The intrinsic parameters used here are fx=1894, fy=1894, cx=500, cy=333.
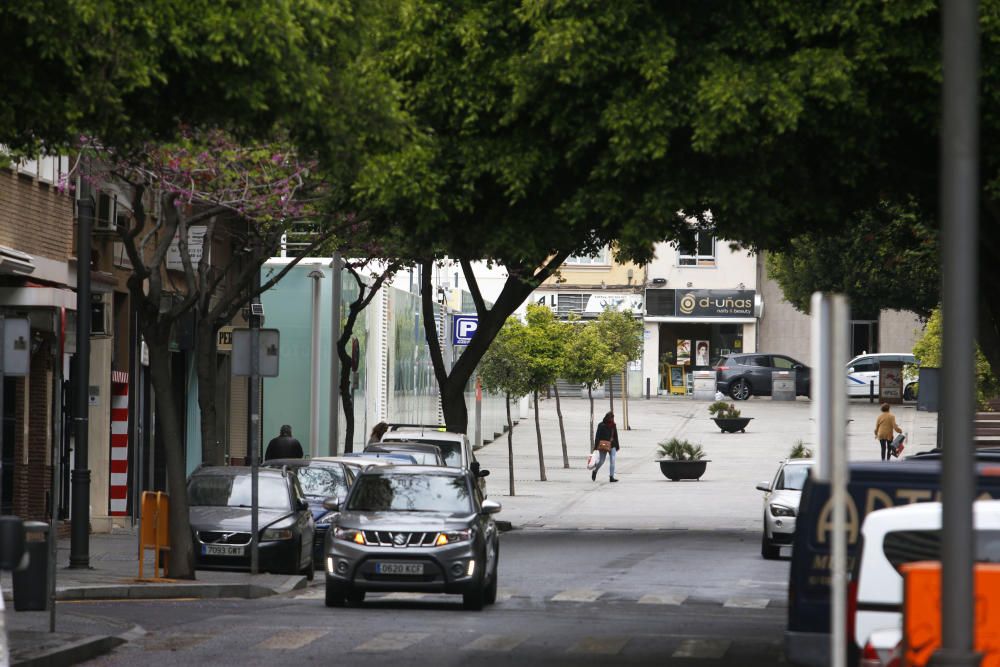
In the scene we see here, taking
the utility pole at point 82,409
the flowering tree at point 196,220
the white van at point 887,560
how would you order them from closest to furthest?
the white van at point 887,560 < the flowering tree at point 196,220 < the utility pole at point 82,409

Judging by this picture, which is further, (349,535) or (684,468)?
(684,468)

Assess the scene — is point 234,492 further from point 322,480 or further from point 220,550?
point 322,480

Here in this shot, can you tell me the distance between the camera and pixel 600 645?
1562cm

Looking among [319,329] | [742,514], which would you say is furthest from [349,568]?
[319,329]

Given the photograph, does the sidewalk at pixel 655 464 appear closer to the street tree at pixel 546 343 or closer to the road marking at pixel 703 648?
the street tree at pixel 546 343

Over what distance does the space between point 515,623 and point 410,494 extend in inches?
106

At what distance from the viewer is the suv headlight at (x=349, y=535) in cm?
1894

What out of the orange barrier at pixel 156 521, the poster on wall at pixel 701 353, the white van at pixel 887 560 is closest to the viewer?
the white van at pixel 887 560

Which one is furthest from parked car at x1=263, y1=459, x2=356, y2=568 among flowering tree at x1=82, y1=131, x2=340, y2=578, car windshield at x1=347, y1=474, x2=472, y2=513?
car windshield at x1=347, y1=474, x2=472, y2=513

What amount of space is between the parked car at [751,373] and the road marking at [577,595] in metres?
53.4

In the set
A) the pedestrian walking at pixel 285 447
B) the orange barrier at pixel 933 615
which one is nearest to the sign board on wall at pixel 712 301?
the pedestrian walking at pixel 285 447

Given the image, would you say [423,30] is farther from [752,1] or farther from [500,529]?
[500,529]

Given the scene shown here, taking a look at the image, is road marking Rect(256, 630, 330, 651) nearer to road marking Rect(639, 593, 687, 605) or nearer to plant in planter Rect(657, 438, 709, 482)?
road marking Rect(639, 593, 687, 605)

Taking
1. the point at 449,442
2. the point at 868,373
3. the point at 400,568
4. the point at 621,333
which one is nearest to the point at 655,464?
the point at 621,333
